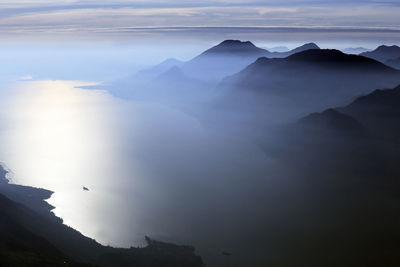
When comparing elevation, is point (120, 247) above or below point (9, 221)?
below

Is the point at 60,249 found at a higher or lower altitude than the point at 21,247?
lower

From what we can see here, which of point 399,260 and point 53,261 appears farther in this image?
point 399,260

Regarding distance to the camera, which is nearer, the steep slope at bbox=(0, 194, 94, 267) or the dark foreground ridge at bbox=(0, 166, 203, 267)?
the steep slope at bbox=(0, 194, 94, 267)

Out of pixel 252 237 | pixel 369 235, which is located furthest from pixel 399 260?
pixel 252 237

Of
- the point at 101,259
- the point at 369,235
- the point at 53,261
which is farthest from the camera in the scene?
the point at 369,235

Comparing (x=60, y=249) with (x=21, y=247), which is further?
(x=60, y=249)

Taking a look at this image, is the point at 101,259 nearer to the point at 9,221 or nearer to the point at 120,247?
the point at 120,247

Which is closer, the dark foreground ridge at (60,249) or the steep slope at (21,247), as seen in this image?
the steep slope at (21,247)

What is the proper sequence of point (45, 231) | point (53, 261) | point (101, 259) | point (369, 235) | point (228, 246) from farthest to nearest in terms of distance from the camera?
point (369, 235)
point (228, 246)
point (45, 231)
point (101, 259)
point (53, 261)
